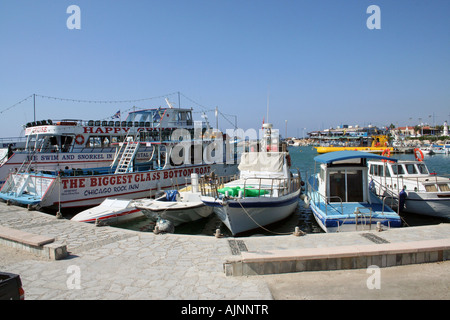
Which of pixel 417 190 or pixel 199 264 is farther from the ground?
pixel 417 190

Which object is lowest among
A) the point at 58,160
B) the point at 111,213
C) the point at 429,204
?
the point at 111,213

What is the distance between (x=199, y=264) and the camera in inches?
291

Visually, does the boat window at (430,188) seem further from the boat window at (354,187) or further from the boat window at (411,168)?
the boat window at (354,187)

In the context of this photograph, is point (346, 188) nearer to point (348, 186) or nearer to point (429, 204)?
point (348, 186)

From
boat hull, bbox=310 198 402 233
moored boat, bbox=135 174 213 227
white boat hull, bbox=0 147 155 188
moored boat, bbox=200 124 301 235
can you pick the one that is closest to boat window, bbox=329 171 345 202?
boat hull, bbox=310 198 402 233

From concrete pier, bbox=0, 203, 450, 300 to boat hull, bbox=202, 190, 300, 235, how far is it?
2623 millimetres

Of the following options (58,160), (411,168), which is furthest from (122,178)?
(411,168)

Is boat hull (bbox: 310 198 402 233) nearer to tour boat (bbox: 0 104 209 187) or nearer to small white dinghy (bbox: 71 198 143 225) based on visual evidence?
small white dinghy (bbox: 71 198 143 225)

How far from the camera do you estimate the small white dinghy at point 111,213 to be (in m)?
14.1

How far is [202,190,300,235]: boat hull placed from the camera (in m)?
11.7

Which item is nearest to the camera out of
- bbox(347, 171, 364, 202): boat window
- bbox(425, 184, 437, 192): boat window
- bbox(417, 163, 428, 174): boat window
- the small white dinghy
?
bbox(347, 171, 364, 202): boat window

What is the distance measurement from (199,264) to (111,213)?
8.70 m

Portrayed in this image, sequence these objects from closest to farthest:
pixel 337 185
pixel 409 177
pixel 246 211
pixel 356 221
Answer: pixel 356 221, pixel 246 211, pixel 337 185, pixel 409 177
